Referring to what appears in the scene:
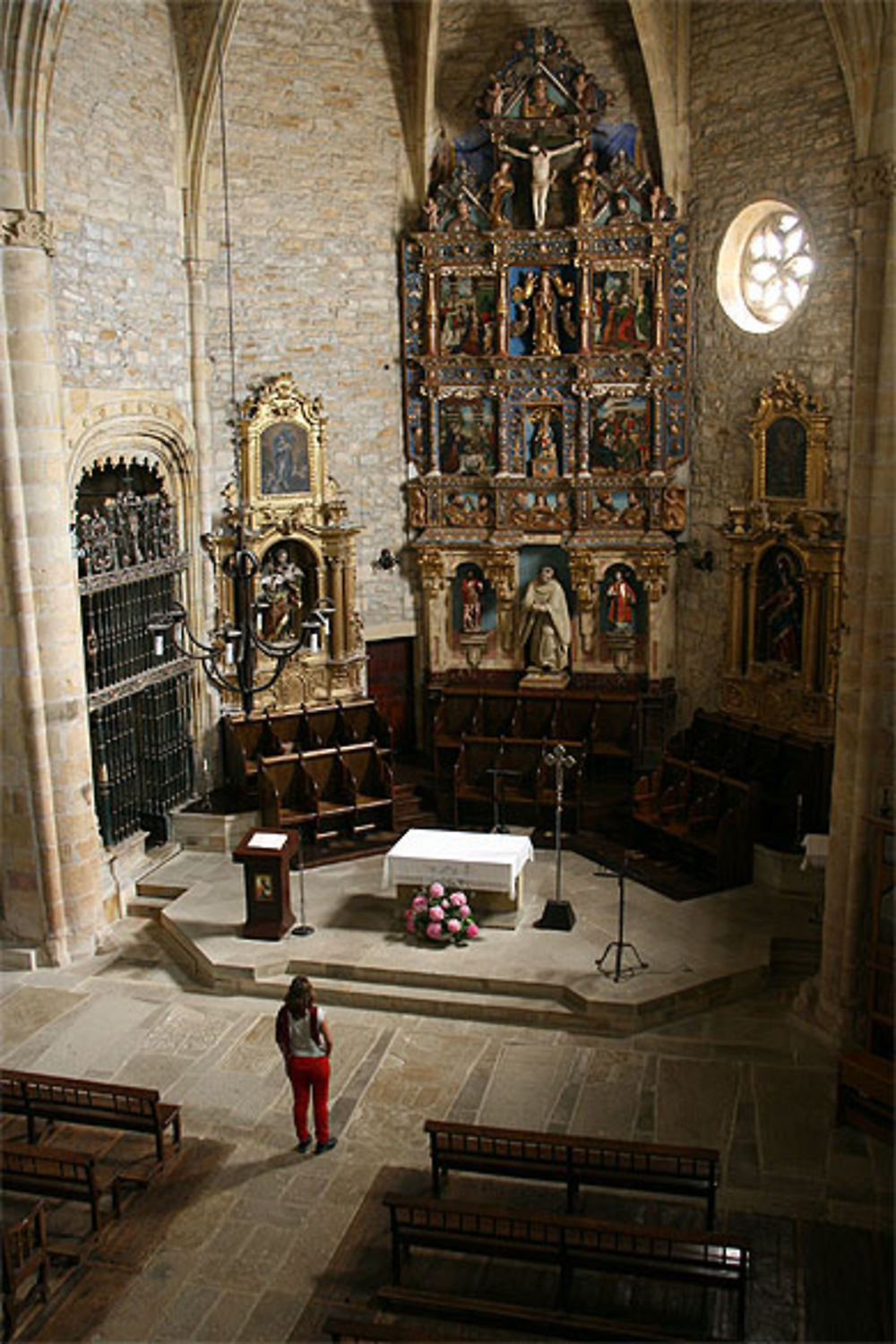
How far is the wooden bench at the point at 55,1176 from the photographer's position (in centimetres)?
848

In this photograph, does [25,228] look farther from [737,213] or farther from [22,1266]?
[22,1266]

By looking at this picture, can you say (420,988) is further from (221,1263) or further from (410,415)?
(410,415)

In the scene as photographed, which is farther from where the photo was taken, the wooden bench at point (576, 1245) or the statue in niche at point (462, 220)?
the statue in niche at point (462, 220)

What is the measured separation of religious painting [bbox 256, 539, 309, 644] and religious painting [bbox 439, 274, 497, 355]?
11.6 ft

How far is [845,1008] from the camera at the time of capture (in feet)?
36.1

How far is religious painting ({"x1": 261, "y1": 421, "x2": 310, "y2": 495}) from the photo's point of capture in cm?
1673

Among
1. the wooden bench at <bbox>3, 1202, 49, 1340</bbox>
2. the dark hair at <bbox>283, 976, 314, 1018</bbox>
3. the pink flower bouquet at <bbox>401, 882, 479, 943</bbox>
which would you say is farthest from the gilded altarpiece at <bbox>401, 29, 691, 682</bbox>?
the wooden bench at <bbox>3, 1202, 49, 1340</bbox>

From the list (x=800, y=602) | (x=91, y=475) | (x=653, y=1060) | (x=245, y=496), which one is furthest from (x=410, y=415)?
(x=653, y=1060)

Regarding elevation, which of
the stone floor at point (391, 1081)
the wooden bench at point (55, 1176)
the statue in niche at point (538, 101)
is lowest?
the stone floor at point (391, 1081)

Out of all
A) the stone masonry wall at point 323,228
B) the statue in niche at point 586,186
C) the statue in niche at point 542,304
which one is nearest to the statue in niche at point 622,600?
the statue in niche at point 542,304

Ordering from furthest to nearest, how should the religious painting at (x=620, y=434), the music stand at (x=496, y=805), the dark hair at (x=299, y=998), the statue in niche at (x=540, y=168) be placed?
the religious painting at (x=620, y=434) < the statue in niche at (x=540, y=168) < the music stand at (x=496, y=805) < the dark hair at (x=299, y=998)

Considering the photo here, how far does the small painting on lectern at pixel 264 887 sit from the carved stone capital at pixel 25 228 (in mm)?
6366

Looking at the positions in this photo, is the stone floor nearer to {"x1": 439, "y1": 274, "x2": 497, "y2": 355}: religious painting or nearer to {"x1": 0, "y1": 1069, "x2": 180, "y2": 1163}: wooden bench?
{"x1": 0, "y1": 1069, "x2": 180, "y2": 1163}: wooden bench

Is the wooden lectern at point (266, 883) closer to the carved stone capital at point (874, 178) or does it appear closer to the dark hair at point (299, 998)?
the dark hair at point (299, 998)
